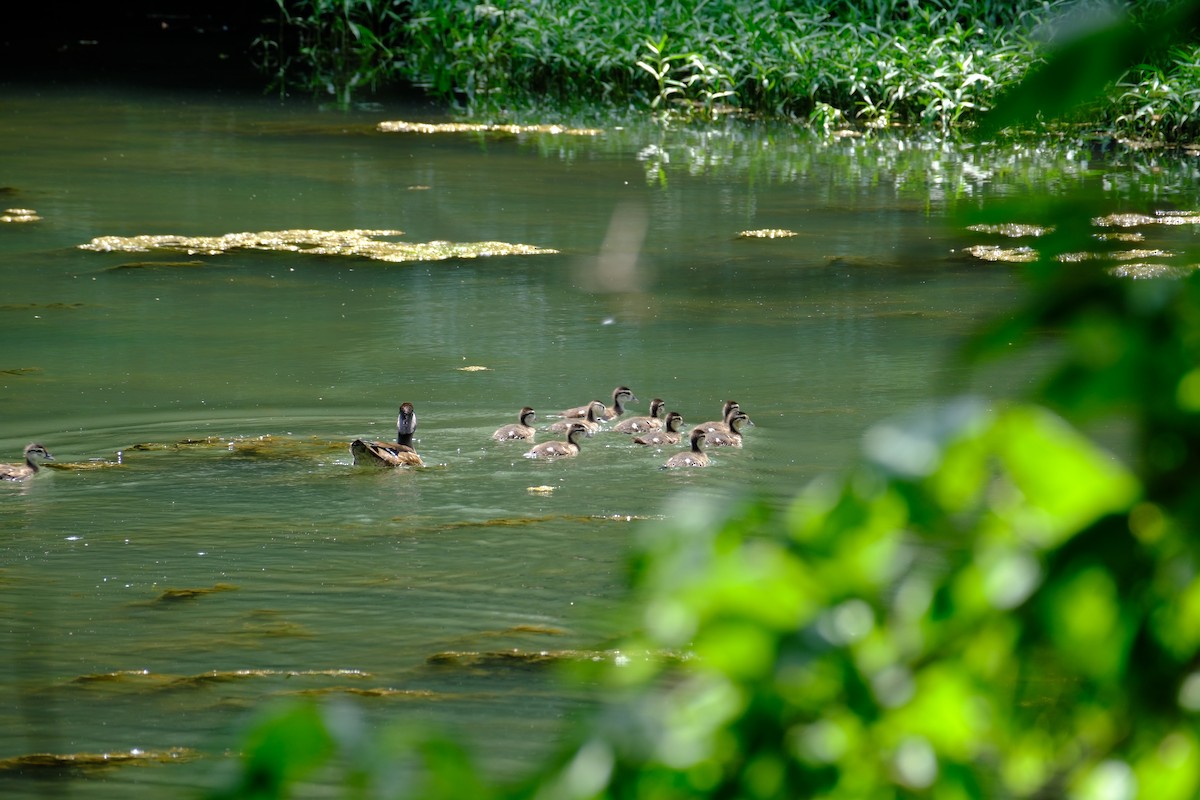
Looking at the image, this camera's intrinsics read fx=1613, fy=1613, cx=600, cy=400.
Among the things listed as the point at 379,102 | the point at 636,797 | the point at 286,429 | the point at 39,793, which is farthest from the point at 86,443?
the point at 379,102

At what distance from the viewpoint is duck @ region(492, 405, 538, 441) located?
7641mm

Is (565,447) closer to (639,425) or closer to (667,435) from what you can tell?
(667,435)

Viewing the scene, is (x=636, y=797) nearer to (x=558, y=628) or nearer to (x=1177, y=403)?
(x=1177, y=403)

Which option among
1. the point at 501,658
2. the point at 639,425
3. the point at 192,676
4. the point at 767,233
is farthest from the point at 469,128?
the point at 192,676

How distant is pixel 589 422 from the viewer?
26.6ft

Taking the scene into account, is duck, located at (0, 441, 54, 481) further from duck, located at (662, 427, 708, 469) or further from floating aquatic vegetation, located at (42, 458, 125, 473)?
duck, located at (662, 427, 708, 469)

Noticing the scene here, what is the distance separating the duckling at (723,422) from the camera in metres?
7.70

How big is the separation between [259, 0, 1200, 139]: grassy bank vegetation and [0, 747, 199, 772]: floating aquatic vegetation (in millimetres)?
15572

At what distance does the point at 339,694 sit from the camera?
482 cm

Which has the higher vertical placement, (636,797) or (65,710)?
(636,797)

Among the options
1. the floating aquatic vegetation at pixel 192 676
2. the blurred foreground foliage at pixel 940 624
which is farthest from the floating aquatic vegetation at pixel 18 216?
the blurred foreground foliage at pixel 940 624

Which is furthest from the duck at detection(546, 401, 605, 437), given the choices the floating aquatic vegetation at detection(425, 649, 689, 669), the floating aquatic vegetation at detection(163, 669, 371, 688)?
the floating aquatic vegetation at detection(163, 669, 371, 688)

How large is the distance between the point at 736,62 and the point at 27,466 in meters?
15.5

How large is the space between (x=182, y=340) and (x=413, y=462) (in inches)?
116
